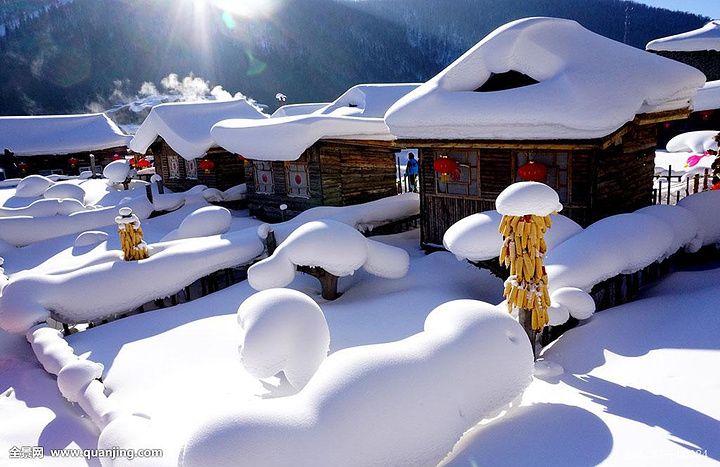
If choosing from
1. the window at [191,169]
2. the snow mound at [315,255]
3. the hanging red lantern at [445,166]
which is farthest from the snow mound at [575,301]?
the window at [191,169]

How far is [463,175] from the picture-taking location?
11867 millimetres

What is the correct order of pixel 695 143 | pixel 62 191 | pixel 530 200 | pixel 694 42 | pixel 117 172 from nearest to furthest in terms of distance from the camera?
pixel 530 200 → pixel 695 143 → pixel 62 191 → pixel 117 172 → pixel 694 42

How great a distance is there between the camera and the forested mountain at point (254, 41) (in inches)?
2549

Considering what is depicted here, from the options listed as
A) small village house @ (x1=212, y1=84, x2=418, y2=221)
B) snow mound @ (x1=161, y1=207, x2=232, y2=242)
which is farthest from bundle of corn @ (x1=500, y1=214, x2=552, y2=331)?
snow mound @ (x1=161, y1=207, x2=232, y2=242)

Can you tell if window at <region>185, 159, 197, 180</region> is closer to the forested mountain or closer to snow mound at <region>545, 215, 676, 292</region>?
snow mound at <region>545, 215, 676, 292</region>

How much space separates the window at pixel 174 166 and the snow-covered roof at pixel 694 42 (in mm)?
25552

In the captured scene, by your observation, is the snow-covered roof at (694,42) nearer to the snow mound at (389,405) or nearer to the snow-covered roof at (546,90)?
the snow-covered roof at (546,90)

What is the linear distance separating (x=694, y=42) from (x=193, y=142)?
25.8 meters

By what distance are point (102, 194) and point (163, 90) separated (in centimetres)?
5492

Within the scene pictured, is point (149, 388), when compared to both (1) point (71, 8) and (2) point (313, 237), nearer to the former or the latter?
(2) point (313, 237)

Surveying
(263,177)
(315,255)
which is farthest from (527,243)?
(263,177)

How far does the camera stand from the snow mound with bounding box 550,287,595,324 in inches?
272

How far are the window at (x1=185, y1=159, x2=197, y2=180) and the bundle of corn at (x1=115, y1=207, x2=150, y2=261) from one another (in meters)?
11.5

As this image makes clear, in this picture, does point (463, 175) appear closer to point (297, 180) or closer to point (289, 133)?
point (289, 133)
